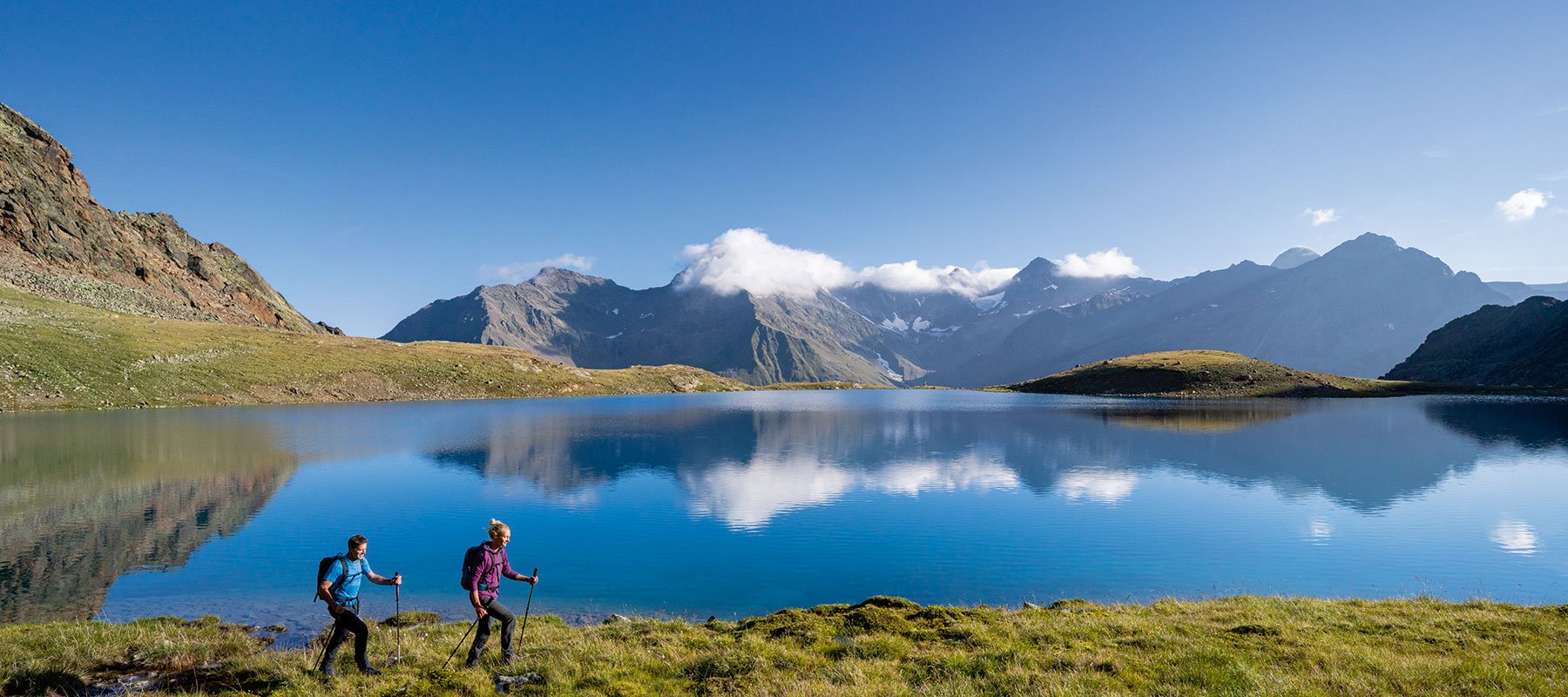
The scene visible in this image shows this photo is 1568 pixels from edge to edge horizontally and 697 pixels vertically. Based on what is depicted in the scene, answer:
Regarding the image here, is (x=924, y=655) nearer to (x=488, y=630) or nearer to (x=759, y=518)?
(x=488, y=630)

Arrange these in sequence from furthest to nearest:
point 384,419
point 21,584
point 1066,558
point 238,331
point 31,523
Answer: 1. point 238,331
2. point 384,419
3. point 31,523
4. point 1066,558
5. point 21,584

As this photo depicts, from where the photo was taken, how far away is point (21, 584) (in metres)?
22.4

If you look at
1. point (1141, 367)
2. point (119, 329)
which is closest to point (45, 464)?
point (119, 329)

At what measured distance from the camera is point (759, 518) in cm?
3544

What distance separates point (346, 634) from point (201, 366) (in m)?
147

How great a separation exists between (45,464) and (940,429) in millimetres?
86486

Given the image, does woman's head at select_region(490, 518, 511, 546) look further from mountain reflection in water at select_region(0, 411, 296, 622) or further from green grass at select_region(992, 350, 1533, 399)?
green grass at select_region(992, 350, 1533, 399)

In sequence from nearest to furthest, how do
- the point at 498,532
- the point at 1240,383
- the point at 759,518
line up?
the point at 498,532 → the point at 759,518 → the point at 1240,383

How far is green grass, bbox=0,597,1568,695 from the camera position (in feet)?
39.6

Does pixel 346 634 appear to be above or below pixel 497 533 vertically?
below

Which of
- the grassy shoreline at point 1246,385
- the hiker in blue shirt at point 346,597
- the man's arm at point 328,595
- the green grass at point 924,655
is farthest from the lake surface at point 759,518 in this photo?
the grassy shoreline at point 1246,385

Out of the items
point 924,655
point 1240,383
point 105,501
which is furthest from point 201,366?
point 1240,383

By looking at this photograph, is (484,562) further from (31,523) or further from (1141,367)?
(1141,367)

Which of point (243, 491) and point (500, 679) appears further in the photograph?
point (243, 491)
